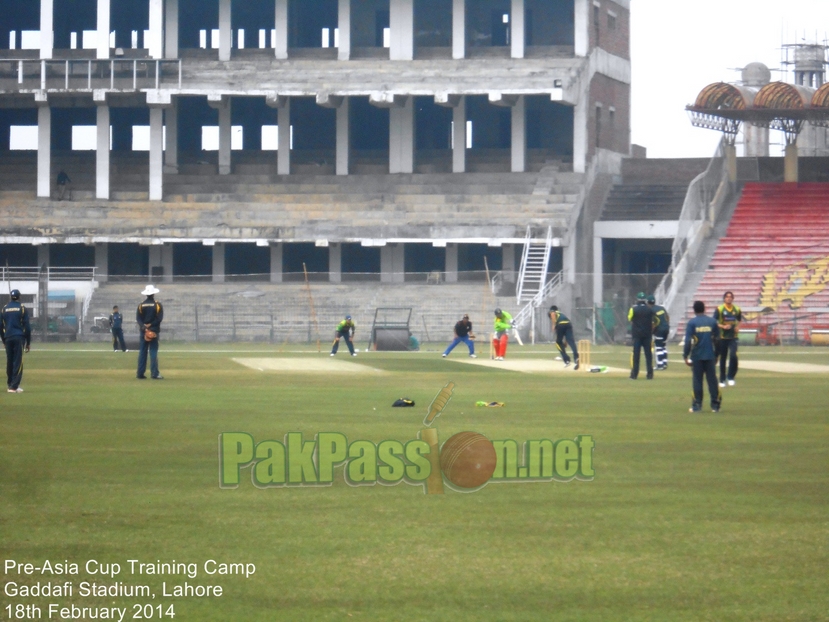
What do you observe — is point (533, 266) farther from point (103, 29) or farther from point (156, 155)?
point (103, 29)

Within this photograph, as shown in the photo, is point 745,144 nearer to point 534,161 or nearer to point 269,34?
point 534,161

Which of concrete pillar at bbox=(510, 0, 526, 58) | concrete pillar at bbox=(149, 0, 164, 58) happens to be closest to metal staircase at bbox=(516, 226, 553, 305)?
concrete pillar at bbox=(510, 0, 526, 58)

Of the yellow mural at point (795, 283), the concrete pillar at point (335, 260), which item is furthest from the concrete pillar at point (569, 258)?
the concrete pillar at point (335, 260)

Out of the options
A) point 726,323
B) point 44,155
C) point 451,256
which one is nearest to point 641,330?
point 726,323

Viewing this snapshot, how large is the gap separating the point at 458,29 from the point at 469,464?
5234 centimetres

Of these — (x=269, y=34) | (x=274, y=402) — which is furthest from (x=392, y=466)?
(x=269, y=34)

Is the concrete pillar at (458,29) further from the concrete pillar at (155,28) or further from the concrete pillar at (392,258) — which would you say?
the concrete pillar at (155,28)

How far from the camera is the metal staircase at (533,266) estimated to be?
5310 centimetres

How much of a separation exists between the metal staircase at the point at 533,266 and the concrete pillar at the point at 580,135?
645 cm

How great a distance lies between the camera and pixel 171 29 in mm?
63438

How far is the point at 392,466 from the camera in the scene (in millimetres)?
12539

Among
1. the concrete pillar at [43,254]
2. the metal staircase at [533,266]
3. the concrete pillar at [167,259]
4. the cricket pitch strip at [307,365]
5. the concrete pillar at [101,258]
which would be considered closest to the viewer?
the cricket pitch strip at [307,365]

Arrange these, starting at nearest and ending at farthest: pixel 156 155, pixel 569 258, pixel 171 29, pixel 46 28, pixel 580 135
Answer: pixel 569 258, pixel 156 155, pixel 580 135, pixel 46 28, pixel 171 29

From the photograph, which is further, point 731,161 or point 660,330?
point 731,161
